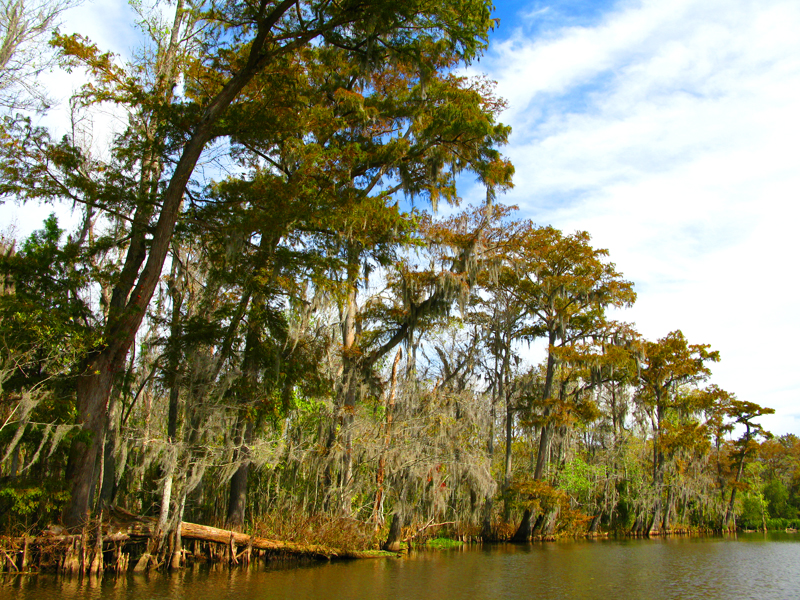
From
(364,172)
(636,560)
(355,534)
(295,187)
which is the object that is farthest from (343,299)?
(636,560)

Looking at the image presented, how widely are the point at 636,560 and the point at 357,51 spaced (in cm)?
1428

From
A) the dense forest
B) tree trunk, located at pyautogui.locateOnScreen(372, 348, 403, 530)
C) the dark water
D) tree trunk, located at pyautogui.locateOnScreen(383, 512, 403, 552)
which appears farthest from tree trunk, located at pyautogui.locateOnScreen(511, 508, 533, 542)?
tree trunk, located at pyautogui.locateOnScreen(383, 512, 403, 552)

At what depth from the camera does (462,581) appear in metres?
10.1

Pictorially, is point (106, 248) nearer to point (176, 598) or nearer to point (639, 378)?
point (176, 598)

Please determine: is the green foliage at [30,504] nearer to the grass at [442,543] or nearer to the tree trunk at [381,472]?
the tree trunk at [381,472]

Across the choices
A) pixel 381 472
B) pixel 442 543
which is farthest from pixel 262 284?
pixel 442 543

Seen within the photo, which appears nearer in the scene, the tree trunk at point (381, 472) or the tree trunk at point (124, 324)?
the tree trunk at point (124, 324)

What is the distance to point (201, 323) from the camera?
37.8 ft

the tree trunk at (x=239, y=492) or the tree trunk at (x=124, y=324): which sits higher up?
the tree trunk at (x=124, y=324)

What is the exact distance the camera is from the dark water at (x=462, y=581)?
8016 mm

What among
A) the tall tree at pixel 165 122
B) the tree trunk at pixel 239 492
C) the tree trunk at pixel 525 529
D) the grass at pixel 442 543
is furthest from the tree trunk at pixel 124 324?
the tree trunk at pixel 525 529

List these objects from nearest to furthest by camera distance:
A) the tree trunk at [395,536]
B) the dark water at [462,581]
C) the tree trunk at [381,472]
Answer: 1. the dark water at [462,581]
2. the tree trunk at [381,472]
3. the tree trunk at [395,536]

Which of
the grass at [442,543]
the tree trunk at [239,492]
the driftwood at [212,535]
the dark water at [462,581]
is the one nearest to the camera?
the dark water at [462,581]

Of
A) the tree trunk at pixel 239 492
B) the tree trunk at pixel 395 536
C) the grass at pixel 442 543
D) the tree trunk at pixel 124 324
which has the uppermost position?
the tree trunk at pixel 124 324
